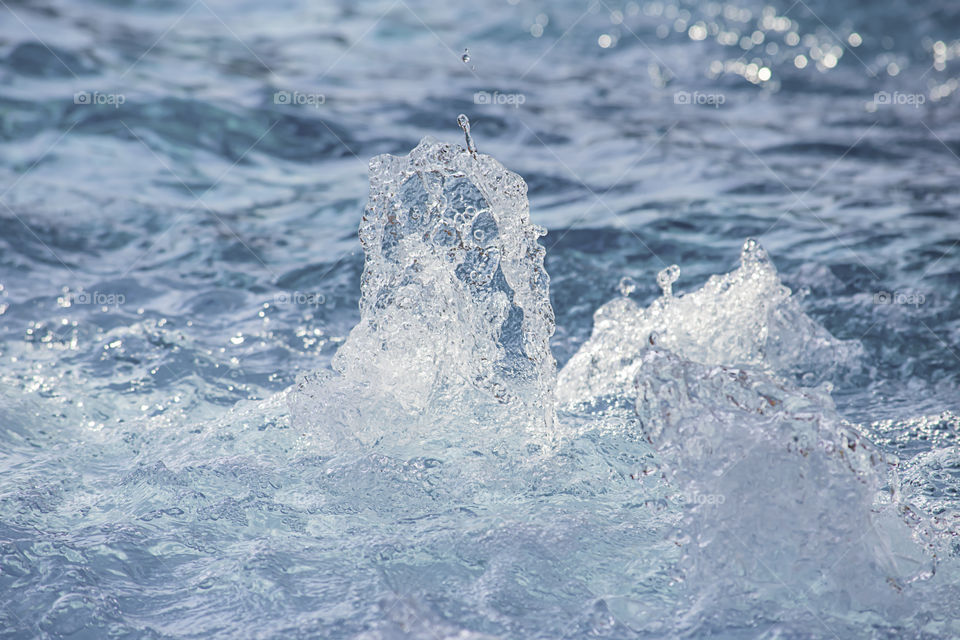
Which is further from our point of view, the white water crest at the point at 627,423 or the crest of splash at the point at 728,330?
the crest of splash at the point at 728,330

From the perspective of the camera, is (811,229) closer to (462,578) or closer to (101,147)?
(462,578)

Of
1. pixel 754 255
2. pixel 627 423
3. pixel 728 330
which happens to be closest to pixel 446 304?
pixel 627 423

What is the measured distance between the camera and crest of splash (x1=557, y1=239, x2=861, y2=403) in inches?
146

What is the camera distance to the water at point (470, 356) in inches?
92.6

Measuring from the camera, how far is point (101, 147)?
235 inches

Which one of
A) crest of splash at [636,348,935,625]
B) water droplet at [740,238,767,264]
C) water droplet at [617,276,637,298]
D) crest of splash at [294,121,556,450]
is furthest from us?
water droplet at [617,276,637,298]

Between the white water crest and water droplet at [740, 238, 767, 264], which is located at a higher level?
water droplet at [740, 238, 767, 264]

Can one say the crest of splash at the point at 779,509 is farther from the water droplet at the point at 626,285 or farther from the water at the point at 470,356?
the water droplet at the point at 626,285

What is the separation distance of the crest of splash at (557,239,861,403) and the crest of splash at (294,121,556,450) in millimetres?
519

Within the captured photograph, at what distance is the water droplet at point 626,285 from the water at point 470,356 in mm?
29

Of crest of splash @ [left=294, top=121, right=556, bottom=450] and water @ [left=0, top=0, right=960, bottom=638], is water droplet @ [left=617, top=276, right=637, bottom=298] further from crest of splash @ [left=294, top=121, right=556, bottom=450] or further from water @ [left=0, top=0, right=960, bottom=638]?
crest of splash @ [left=294, top=121, right=556, bottom=450]

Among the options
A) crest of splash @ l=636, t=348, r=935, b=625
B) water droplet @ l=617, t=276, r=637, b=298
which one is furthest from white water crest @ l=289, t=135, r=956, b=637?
water droplet @ l=617, t=276, r=637, b=298

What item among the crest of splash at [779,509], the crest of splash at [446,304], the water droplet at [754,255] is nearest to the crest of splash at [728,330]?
the water droplet at [754,255]

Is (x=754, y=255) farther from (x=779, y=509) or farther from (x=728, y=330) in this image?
(x=779, y=509)
